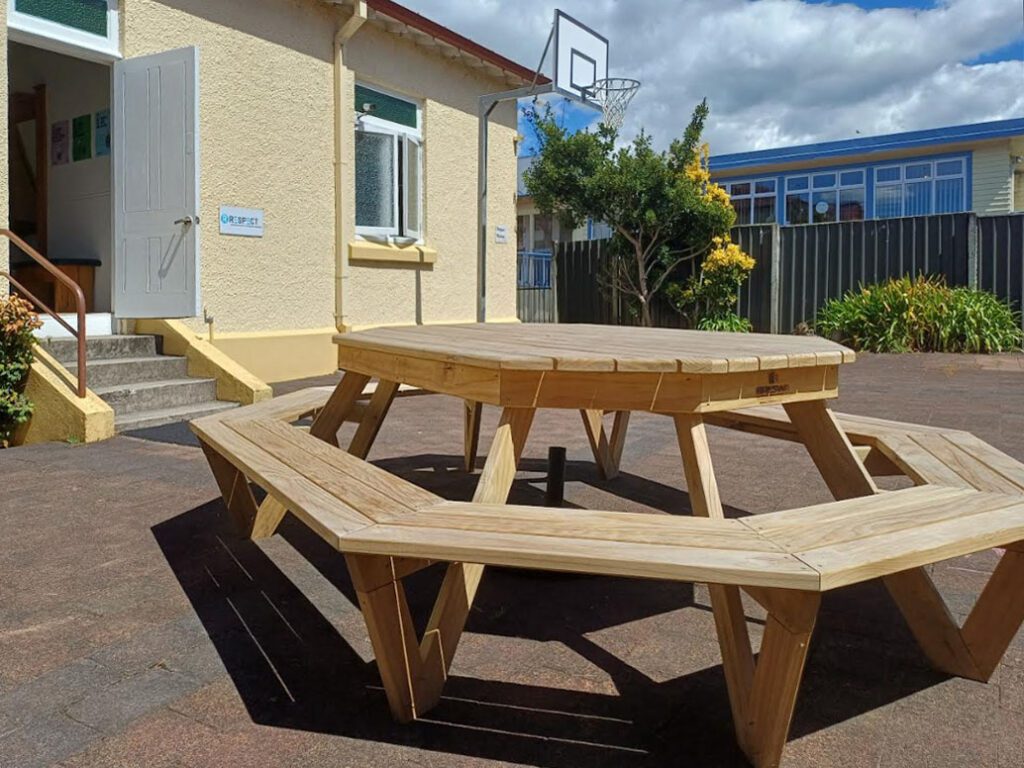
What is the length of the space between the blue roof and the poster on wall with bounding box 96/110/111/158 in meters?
16.0

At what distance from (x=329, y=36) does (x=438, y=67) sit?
1.94 metres

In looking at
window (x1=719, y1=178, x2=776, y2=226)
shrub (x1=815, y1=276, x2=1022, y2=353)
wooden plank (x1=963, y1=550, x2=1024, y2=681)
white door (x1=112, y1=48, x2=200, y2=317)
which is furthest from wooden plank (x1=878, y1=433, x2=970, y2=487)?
window (x1=719, y1=178, x2=776, y2=226)

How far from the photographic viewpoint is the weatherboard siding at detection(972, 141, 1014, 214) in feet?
59.8

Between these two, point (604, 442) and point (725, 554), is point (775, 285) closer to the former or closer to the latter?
point (604, 442)

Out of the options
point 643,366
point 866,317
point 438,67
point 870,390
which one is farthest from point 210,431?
point 866,317

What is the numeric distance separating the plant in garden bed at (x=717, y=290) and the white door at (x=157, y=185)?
8.85 m

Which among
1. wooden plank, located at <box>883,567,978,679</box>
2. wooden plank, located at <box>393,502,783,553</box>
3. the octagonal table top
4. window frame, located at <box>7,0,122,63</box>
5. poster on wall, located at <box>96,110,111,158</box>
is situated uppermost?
window frame, located at <box>7,0,122,63</box>

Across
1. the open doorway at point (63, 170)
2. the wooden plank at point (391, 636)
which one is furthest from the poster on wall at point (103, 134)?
the wooden plank at point (391, 636)

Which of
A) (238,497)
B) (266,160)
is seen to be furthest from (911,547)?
(266,160)

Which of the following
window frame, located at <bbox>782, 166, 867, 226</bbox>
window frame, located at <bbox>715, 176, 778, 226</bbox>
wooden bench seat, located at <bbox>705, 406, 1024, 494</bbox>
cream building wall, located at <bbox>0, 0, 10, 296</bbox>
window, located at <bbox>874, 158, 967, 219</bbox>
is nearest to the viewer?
wooden bench seat, located at <bbox>705, 406, 1024, 494</bbox>

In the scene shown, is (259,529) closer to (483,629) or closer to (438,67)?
(483,629)

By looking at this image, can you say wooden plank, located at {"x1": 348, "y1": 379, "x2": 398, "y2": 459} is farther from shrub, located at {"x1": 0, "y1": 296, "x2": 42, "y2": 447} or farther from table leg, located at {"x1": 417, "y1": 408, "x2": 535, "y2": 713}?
shrub, located at {"x1": 0, "y1": 296, "x2": 42, "y2": 447}

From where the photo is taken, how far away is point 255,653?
2.42m

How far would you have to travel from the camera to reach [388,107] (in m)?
10.1
